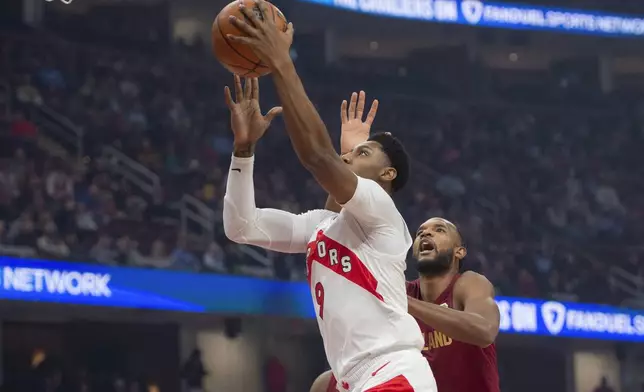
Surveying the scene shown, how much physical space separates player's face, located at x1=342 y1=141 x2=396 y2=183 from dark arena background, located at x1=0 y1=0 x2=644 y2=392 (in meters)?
8.86

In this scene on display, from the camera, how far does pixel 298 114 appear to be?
12.6 ft

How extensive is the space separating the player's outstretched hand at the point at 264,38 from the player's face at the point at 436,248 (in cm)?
208

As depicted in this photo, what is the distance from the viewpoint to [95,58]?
17891mm

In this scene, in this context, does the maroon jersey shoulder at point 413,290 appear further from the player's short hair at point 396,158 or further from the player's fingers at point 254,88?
the player's fingers at point 254,88

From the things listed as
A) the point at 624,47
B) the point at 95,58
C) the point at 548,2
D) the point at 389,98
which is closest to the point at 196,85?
the point at 95,58

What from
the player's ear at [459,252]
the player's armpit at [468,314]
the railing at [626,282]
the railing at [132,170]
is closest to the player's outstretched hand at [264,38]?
Result: the player's armpit at [468,314]

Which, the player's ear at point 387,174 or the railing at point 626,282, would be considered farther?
the railing at point 626,282

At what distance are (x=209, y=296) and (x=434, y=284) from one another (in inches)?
349

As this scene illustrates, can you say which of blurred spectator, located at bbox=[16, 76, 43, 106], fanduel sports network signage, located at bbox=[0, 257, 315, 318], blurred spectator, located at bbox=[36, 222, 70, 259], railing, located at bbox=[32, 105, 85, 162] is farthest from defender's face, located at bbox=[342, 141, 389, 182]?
blurred spectator, located at bbox=[16, 76, 43, 106]

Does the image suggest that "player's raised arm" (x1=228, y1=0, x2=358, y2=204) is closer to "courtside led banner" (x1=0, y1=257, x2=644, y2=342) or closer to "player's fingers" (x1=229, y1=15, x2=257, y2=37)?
"player's fingers" (x1=229, y1=15, x2=257, y2=37)

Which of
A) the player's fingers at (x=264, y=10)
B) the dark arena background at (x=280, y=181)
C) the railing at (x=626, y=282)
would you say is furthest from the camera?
the railing at (x=626, y=282)

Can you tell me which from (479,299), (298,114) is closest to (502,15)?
(479,299)

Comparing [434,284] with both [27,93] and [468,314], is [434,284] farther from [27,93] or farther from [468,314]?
[27,93]

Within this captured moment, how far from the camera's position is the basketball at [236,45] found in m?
4.11
